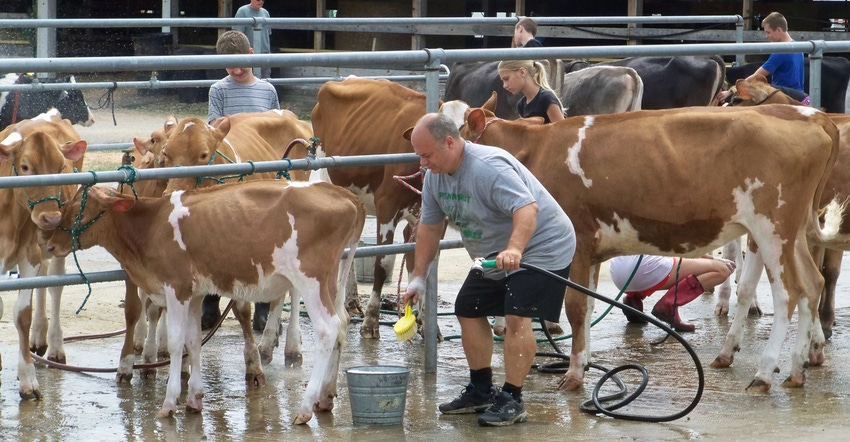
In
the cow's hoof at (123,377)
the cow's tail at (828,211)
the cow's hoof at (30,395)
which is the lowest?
the cow's hoof at (123,377)

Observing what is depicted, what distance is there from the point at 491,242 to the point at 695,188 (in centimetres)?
138

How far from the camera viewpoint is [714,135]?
21.6ft

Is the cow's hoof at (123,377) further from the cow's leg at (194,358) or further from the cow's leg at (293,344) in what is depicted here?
the cow's leg at (293,344)

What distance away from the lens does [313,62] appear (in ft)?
20.2

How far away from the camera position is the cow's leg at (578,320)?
21.8ft

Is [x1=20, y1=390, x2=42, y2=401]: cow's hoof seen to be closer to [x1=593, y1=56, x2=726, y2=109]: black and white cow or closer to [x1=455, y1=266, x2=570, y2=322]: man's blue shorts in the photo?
[x1=455, y1=266, x2=570, y2=322]: man's blue shorts

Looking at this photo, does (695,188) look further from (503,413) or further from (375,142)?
(375,142)

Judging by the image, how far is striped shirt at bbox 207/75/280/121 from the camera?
9.16m

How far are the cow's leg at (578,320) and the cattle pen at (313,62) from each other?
825 mm

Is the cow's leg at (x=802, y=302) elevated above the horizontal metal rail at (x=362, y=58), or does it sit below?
below

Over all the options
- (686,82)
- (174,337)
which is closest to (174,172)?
(174,337)

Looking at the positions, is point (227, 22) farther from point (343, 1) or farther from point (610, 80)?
point (343, 1)

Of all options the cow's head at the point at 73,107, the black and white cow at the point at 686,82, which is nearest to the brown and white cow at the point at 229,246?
the black and white cow at the point at 686,82

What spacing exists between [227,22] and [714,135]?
5642 mm
